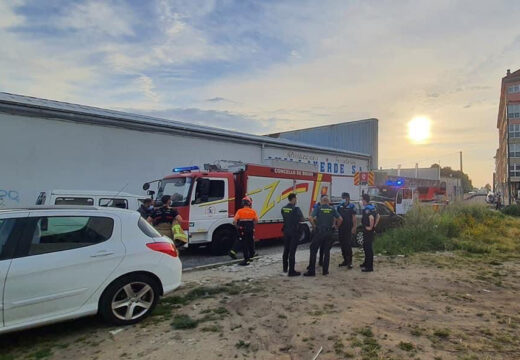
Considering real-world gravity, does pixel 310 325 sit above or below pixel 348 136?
below

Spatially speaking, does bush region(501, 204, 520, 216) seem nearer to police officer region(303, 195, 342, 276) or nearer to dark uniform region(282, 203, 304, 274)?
police officer region(303, 195, 342, 276)

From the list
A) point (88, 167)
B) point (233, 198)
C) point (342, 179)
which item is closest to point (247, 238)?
point (233, 198)

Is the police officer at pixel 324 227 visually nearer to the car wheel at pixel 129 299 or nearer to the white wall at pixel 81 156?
the car wheel at pixel 129 299

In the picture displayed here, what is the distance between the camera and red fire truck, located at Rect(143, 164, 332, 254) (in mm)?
9812

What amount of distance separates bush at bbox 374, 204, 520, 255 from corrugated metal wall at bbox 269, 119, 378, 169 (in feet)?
35.1

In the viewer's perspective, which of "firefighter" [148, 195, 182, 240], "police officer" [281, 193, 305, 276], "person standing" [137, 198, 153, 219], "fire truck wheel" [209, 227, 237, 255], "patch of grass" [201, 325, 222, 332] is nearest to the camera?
"patch of grass" [201, 325, 222, 332]

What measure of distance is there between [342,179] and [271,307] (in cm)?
1528

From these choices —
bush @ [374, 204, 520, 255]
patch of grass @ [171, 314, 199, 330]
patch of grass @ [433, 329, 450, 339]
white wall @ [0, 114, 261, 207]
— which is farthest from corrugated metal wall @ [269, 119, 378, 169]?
patch of grass @ [171, 314, 199, 330]

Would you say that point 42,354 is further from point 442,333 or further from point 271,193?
point 271,193

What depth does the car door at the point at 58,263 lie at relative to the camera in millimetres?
3994

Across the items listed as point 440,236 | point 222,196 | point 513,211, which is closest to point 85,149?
point 222,196

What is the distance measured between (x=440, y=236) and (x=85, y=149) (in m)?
11.0

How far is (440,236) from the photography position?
37.0ft

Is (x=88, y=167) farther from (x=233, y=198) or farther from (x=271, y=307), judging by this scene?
(x=271, y=307)
